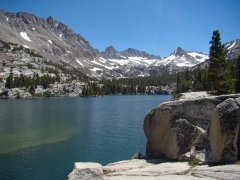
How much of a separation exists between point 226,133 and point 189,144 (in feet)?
21.3

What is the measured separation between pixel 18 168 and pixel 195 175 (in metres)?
26.8

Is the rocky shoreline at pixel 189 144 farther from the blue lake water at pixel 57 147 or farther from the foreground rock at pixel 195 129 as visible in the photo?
the blue lake water at pixel 57 147

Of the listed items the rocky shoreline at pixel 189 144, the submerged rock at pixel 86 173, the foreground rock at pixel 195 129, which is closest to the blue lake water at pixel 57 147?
the foreground rock at pixel 195 129

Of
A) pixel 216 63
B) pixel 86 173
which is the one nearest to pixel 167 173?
pixel 86 173

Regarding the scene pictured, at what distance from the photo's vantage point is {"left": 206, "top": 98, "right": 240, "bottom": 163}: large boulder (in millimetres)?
17734

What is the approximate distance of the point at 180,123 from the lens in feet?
82.4

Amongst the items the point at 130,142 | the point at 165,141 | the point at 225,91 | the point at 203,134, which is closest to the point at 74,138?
the point at 130,142

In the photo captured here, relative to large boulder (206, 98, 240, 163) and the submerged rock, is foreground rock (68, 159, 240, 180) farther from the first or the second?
large boulder (206, 98, 240, 163)

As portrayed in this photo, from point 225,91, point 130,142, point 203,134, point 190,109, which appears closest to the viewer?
point 203,134

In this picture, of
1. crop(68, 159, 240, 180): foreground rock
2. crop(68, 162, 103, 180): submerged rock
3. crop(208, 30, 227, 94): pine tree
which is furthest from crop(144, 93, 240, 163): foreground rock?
crop(208, 30, 227, 94): pine tree

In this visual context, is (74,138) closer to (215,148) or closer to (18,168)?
(18,168)

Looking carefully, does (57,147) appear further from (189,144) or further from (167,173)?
(167,173)

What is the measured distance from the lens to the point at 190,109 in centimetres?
2509

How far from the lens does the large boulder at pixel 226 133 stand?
58.2ft
